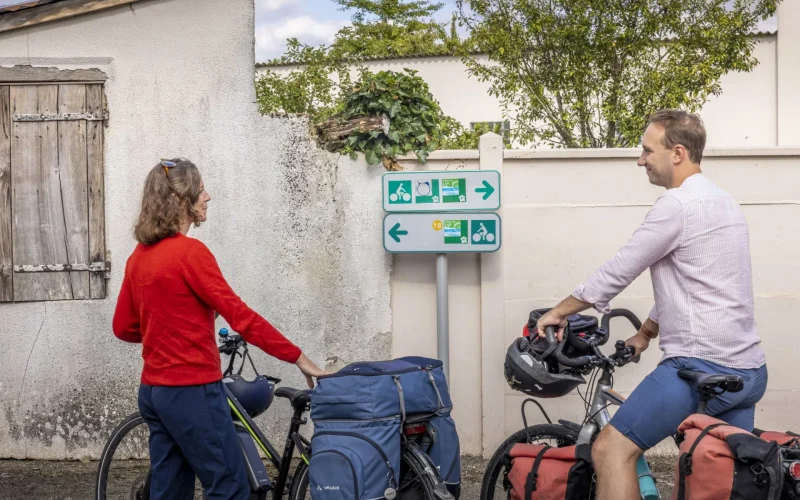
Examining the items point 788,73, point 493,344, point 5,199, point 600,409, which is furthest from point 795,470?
point 788,73

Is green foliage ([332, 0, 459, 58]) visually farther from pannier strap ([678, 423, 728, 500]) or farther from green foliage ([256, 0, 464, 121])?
pannier strap ([678, 423, 728, 500])

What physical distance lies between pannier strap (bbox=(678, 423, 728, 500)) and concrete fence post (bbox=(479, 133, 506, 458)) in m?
2.92

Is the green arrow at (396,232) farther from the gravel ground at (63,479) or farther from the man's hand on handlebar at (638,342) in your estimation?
the man's hand on handlebar at (638,342)

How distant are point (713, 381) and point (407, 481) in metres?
1.26

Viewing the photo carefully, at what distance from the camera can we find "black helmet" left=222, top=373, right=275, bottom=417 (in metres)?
4.34

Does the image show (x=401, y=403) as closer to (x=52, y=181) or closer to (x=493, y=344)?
(x=493, y=344)

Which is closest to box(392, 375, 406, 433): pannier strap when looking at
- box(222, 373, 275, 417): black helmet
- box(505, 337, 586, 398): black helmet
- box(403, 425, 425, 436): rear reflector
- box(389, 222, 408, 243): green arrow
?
box(403, 425, 425, 436): rear reflector

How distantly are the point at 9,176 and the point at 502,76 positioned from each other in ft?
28.6

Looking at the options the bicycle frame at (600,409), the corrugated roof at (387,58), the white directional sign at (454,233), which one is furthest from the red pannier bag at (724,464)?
the corrugated roof at (387,58)

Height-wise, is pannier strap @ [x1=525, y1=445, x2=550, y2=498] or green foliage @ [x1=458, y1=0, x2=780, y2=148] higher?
green foliage @ [x1=458, y1=0, x2=780, y2=148]

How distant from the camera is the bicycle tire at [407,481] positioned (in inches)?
143

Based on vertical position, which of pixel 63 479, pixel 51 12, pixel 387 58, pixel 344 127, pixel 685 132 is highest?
pixel 387 58

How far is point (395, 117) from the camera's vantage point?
6.19 meters

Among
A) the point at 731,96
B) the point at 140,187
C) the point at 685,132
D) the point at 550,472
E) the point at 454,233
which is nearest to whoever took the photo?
the point at 685,132
